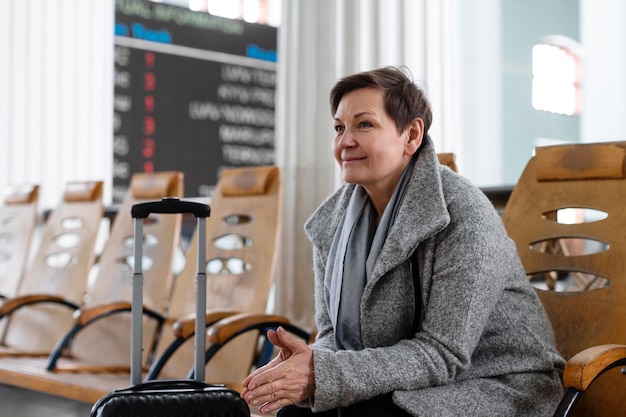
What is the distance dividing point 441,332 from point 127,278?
2.51 meters

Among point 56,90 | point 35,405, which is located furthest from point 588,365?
point 56,90

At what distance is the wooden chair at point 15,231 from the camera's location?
493cm

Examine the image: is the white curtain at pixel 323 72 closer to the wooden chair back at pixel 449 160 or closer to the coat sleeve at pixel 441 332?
the wooden chair back at pixel 449 160

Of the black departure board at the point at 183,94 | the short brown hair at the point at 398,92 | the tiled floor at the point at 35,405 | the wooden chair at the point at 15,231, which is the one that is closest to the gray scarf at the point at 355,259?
the short brown hair at the point at 398,92

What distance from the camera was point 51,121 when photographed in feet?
19.6

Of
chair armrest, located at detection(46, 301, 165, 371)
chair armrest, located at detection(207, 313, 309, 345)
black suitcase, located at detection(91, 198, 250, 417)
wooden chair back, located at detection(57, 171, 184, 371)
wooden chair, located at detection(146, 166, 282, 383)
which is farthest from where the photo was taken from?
wooden chair back, located at detection(57, 171, 184, 371)

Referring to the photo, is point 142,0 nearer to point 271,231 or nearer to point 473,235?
point 271,231

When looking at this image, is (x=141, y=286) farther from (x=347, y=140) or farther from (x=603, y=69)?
(x=603, y=69)

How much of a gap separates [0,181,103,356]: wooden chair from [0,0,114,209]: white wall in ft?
4.06

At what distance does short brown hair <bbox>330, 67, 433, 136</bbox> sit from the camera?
2.11 metres

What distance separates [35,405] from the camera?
3752mm

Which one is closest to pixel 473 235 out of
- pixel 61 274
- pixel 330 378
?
pixel 330 378

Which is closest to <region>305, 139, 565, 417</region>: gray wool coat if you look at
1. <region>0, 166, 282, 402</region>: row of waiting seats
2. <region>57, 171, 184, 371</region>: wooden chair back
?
<region>0, 166, 282, 402</region>: row of waiting seats

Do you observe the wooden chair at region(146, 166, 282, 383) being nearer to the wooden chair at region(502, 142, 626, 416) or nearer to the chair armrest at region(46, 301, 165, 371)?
the chair armrest at region(46, 301, 165, 371)
